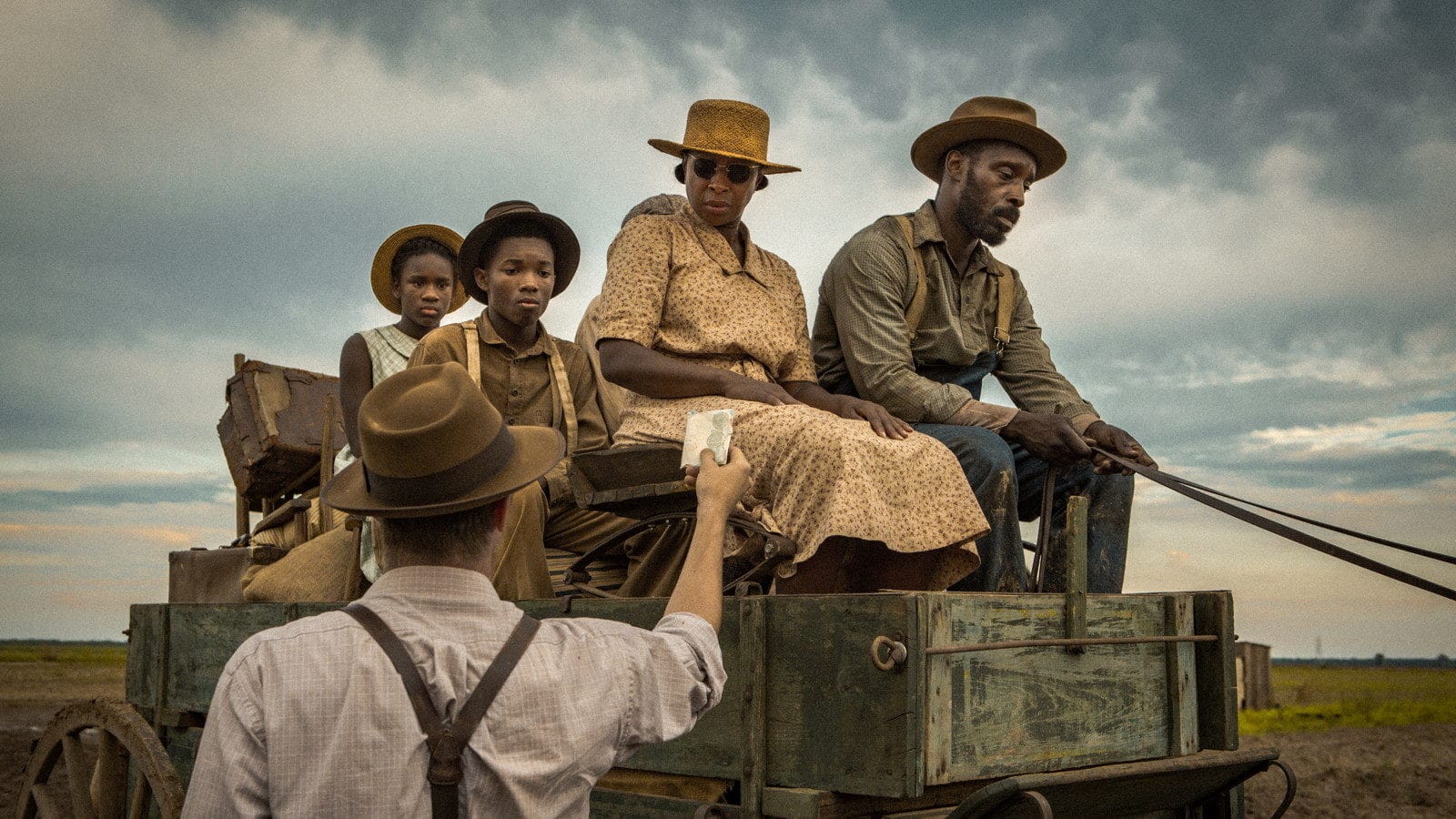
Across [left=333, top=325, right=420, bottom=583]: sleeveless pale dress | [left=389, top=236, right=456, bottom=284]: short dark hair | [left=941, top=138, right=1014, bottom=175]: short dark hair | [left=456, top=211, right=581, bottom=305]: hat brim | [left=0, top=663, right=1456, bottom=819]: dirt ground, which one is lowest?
[left=0, top=663, right=1456, bottom=819]: dirt ground

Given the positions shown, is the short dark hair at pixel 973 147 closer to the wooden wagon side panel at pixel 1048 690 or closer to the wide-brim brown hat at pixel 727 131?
the wide-brim brown hat at pixel 727 131

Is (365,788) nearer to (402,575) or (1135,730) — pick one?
(402,575)

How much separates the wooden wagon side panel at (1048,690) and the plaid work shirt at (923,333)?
987 millimetres

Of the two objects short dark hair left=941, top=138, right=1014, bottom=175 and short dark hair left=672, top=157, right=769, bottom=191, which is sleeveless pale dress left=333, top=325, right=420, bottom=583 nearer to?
short dark hair left=672, top=157, right=769, bottom=191

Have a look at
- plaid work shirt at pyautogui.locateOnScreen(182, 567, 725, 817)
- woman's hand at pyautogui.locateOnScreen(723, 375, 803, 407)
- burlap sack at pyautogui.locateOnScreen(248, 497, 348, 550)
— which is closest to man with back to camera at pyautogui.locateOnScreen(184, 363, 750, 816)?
plaid work shirt at pyautogui.locateOnScreen(182, 567, 725, 817)

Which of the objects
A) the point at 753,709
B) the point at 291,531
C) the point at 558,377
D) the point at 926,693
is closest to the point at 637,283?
the point at 558,377

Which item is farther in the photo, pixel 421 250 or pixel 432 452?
pixel 421 250

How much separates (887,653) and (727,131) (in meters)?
2.09

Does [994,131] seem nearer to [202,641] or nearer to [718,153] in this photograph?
[718,153]

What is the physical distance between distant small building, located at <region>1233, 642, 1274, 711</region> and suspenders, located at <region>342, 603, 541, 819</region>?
1738 centimetres

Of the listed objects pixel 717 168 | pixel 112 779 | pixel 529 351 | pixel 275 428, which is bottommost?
pixel 112 779

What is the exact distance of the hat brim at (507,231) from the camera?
455 cm

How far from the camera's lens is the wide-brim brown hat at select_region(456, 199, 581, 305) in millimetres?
4547

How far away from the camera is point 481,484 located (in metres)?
2.11
